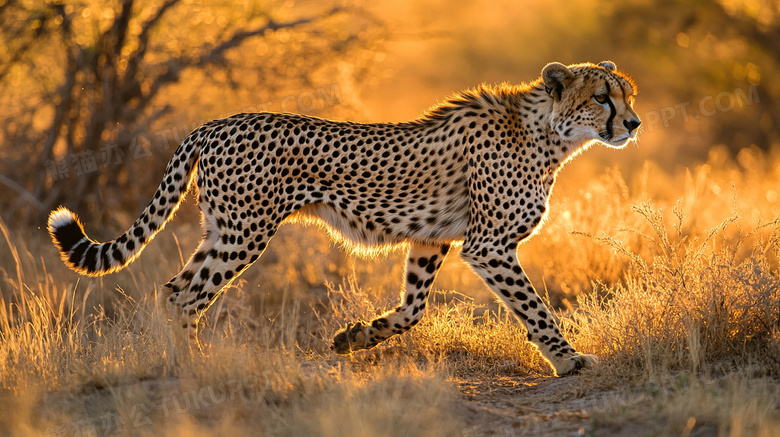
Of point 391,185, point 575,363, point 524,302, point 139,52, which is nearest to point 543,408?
point 575,363

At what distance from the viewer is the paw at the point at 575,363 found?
4.42 m

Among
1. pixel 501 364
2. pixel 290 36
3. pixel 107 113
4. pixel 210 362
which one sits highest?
pixel 290 36

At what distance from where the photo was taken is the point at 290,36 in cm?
906

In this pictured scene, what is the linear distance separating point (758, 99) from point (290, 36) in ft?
26.2

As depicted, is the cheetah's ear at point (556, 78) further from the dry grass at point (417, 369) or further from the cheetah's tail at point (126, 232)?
the cheetah's tail at point (126, 232)

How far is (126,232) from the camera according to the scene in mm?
4738

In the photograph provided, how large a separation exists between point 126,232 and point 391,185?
1499 mm

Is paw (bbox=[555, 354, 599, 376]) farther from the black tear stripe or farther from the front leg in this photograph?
the black tear stripe

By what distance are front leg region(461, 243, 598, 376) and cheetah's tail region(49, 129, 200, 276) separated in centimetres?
165

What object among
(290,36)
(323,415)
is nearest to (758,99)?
(290,36)

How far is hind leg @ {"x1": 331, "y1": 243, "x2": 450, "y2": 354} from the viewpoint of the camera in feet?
16.0

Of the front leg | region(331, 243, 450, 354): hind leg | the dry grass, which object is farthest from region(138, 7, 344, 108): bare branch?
the front leg

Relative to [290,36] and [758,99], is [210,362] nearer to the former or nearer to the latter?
[290,36]

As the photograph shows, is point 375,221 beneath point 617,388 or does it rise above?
above
